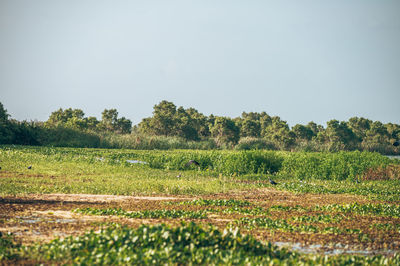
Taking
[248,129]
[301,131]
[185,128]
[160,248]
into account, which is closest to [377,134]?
[301,131]

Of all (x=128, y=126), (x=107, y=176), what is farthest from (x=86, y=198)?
(x=128, y=126)

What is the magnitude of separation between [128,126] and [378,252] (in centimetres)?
6443

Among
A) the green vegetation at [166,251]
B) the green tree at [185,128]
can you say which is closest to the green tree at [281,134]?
the green tree at [185,128]

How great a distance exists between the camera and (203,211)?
39.6 ft

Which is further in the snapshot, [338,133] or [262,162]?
[338,133]

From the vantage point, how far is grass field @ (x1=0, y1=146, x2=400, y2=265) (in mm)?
7208

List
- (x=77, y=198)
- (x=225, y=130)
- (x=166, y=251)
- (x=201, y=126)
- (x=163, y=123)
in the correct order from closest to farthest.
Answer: (x=166, y=251)
(x=77, y=198)
(x=163, y=123)
(x=225, y=130)
(x=201, y=126)

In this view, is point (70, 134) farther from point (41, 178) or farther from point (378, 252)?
point (378, 252)

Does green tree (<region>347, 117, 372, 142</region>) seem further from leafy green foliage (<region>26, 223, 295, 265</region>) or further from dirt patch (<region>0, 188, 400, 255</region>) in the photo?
leafy green foliage (<region>26, 223, 295, 265</region>)

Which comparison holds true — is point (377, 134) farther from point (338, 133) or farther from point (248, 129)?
point (248, 129)

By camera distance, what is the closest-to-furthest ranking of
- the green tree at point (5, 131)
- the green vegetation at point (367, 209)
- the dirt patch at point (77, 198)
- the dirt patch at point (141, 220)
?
the dirt patch at point (141, 220) → the green vegetation at point (367, 209) → the dirt patch at point (77, 198) → the green tree at point (5, 131)

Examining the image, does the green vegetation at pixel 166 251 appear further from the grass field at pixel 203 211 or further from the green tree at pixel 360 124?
the green tree at pixel 360 124

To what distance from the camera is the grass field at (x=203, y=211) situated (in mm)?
7208

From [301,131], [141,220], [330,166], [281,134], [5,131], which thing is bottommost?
[141,220]
